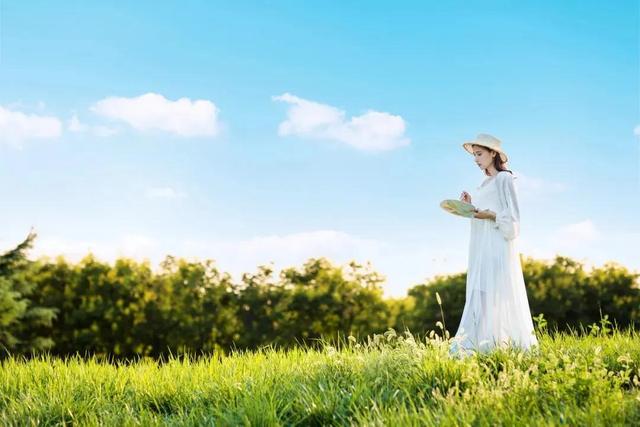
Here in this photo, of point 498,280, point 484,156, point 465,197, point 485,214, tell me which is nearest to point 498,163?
point 484,156

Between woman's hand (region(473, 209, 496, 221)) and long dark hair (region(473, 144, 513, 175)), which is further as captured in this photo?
long dark hair (region(473, 144, 513, 175))

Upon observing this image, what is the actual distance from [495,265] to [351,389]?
3.01 meters

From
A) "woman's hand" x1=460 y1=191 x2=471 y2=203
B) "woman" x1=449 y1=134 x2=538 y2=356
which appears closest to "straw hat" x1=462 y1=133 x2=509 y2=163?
"woman" x1=449 y1=134 x2=538 y2=356

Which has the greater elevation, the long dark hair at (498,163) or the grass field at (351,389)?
the long dark hair at (498,163)

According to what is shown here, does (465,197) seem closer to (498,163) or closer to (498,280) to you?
(498,163)

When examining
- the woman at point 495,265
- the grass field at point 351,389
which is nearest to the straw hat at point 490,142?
the woman at point 495,265

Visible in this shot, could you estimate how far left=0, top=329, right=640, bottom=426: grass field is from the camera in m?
5.20

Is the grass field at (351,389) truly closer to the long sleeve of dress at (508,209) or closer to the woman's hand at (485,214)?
the long sleeve of dress at (508,209)

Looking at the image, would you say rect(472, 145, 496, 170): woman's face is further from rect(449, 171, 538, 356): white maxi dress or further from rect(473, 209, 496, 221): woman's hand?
rect(473, 209, 496, 221): woman's hand

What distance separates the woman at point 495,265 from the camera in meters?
8.21

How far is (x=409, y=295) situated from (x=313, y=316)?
9.87 ft

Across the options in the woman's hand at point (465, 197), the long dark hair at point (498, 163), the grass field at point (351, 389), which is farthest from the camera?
the woman's hand at point (465, 197)

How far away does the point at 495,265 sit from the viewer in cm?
838

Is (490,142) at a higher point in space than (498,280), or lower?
higher
